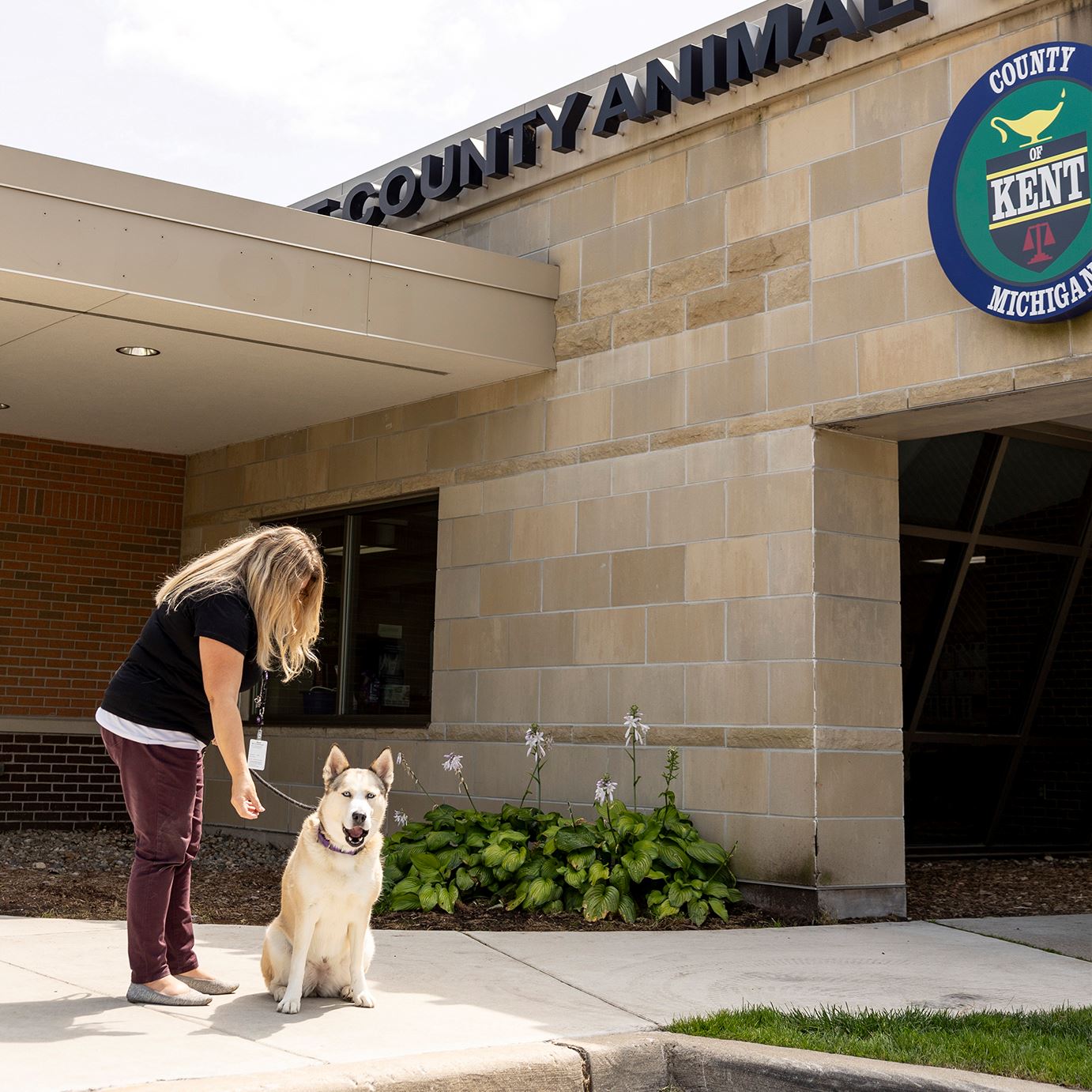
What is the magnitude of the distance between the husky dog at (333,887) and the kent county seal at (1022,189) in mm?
4271

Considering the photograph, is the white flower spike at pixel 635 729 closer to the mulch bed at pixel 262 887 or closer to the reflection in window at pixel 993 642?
the mulch bed at pixel 262 887

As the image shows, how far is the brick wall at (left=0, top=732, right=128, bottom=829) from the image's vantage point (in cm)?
1293

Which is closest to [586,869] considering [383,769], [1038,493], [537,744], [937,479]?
[537,744]

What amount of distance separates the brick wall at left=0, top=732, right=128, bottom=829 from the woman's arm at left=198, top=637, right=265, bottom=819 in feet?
28.5

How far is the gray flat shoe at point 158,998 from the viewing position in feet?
17.0

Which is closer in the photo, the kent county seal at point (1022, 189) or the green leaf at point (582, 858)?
the kent county seal at point (1022, 189)

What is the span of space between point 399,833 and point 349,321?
3.42m

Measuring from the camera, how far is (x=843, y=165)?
855 centimetres

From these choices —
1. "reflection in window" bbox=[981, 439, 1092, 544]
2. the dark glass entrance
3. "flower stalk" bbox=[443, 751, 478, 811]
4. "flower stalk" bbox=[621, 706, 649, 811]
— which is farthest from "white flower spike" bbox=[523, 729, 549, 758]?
"reflection in window" bbox=[981, 439, 1092, 544]

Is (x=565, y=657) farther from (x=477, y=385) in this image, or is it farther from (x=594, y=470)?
(x=477, y=385)

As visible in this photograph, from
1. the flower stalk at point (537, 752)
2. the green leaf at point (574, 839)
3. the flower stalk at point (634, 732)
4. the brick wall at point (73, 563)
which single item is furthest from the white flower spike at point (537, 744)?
the brick wall at point (73, 563)

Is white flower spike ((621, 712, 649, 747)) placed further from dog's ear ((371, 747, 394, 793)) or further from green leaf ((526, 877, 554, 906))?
dog's ear ((371, 747, 394, 793))

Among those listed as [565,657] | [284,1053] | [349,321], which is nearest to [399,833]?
[565,657]

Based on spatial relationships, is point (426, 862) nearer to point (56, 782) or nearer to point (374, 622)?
point (374, 622)
